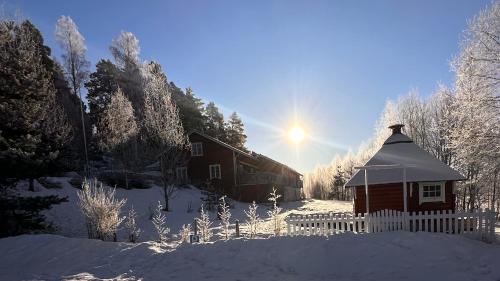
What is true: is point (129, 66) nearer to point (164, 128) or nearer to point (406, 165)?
point (164, 128)

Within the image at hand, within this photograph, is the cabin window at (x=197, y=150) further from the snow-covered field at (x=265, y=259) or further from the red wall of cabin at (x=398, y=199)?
the snow-covered field at (x=265, y=259)

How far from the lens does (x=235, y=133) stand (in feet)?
196

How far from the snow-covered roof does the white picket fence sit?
259 centimetres

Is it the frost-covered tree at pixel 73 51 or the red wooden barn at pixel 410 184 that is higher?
the frost-covered tree at pixel 73 51

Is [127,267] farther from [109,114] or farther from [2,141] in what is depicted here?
[109,114]

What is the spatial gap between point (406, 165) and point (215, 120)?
4608cm

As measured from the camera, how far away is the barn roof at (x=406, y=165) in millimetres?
15633

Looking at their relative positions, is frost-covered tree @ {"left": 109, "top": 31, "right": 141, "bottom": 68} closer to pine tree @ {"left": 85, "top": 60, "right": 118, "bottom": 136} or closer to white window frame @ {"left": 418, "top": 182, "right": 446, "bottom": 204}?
pine tree @ {"left": 85, "top": 60, "right": 118, "bottom": 136}

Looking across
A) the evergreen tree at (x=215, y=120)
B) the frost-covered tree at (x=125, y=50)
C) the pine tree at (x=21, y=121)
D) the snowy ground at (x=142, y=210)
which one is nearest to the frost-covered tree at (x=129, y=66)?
the frost-covered tree at (x=125, y=50)

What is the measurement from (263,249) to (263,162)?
35095mm

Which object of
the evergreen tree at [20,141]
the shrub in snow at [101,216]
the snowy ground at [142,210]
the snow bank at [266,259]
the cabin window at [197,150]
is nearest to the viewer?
the snow bank at [266,259]

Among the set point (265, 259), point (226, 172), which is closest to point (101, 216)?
point (265, 259)

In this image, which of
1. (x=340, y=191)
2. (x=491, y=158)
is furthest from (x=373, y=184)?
(x=340, y=191)

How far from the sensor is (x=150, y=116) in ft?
86.3
